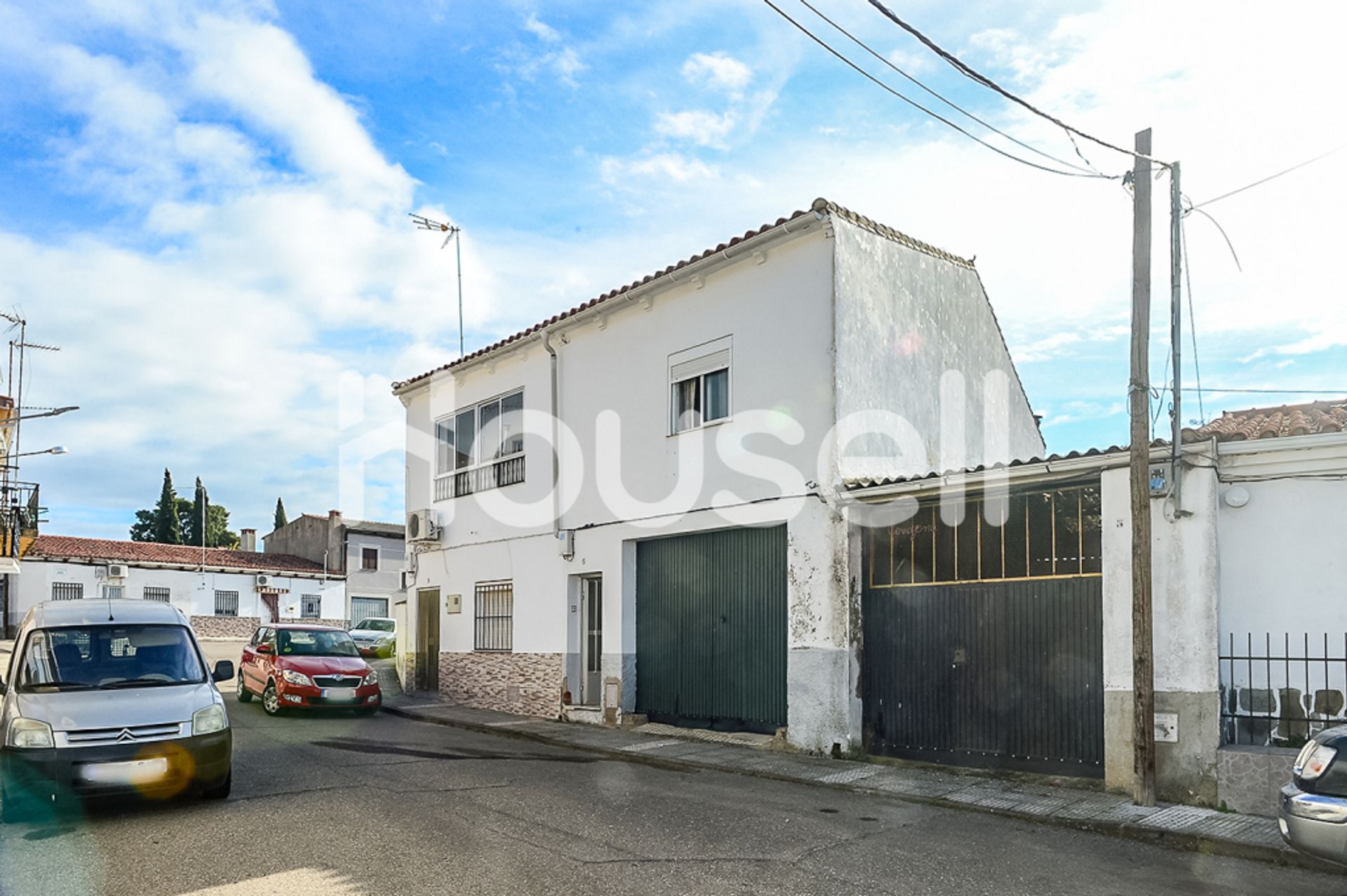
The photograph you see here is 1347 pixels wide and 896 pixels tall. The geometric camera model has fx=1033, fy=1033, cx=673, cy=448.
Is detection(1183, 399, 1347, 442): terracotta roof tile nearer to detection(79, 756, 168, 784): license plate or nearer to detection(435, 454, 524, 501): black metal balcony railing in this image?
detection(79, 756, 168, 784): license plate

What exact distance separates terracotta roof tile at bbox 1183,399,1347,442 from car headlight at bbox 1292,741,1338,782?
3693 millimetres

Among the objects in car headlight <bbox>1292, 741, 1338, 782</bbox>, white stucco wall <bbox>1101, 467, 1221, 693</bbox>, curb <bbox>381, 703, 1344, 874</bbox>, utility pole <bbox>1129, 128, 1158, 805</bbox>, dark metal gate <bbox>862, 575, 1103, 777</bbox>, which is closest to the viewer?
car headlight <bbox>1292, 741, 1338, 782</bbox>

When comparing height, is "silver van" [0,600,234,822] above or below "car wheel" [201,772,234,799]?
above

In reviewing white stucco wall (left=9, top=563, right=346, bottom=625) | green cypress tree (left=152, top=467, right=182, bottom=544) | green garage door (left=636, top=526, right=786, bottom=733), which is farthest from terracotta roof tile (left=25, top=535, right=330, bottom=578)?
green garage door (left=636, top=526, right=786, bottom=733)

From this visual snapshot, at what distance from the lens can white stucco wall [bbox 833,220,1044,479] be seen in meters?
12.7

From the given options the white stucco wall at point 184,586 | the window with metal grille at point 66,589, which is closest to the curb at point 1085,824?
the white stucco wall at point 184,586

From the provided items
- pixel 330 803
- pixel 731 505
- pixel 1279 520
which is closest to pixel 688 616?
pixel 731 505

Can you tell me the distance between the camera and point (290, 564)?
145 feet

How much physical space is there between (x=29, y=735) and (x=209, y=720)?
1258mm

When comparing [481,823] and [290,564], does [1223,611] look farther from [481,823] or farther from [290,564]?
[290,564]

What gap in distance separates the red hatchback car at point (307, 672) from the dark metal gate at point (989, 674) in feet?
27.7

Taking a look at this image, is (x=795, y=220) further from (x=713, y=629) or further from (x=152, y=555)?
(x=152, y=555)

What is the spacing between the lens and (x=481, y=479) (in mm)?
18875

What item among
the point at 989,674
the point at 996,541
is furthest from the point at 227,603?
the point at 996,541
